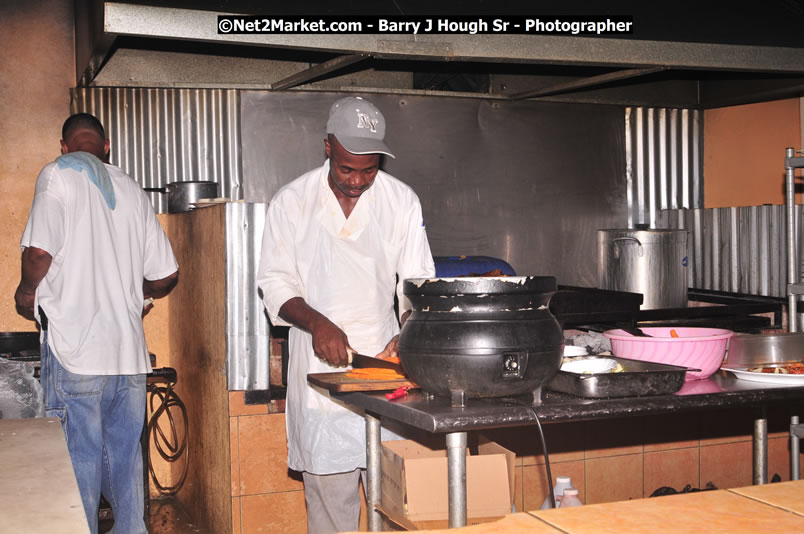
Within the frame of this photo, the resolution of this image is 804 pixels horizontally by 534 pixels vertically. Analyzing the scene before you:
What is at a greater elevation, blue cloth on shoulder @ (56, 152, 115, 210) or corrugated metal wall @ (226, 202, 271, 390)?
blue cloth on shoulder @ (56, 152, 115, 210)

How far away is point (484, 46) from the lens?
12.1 feet

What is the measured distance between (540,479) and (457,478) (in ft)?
Result: 7.46

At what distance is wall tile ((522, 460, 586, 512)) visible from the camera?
167 inches

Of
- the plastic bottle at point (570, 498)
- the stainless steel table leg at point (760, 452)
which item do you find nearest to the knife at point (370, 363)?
the plastic bottle at point (570, 498)

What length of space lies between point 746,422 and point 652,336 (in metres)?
2.59

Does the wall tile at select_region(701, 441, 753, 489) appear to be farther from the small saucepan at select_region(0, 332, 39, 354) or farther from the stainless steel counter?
the small saucepan at select_region(0, 332, 39, 354)

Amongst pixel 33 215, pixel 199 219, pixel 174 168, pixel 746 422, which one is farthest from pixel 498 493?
pixel 174 168

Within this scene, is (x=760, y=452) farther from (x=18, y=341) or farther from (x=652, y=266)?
(x=18, y=341)

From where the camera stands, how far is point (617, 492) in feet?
14.5

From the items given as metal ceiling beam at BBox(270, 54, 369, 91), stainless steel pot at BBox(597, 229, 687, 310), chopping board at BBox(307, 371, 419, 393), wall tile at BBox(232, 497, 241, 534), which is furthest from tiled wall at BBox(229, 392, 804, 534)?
chopping board at BBox(307, 371, 419, 393)

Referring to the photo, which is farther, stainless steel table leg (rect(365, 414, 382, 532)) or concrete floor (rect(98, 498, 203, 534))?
concrete floor (rect(98, 498, 203, 534))

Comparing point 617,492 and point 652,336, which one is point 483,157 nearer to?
point 617,492

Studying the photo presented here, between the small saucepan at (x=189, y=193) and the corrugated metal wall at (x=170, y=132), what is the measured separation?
33cm

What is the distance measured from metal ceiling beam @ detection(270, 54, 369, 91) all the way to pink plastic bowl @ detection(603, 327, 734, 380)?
1.82 meters
